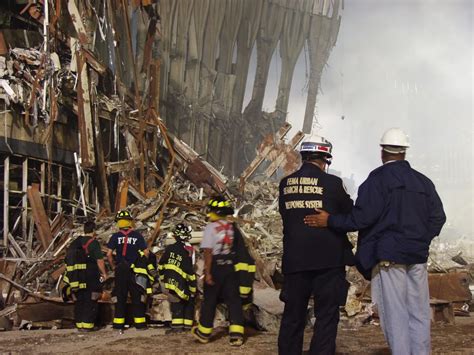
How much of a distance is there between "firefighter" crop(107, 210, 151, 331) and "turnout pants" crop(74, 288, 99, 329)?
278 mm

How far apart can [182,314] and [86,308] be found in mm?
1193

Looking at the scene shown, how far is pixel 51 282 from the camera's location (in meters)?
9.74

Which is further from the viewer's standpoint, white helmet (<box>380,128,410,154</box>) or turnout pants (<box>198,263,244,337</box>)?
turnout pants (<box>198,263,244,337</box>)

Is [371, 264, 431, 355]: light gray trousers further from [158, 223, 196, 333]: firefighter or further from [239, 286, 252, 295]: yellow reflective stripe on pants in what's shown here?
[158, 223, 196, 333]: firefighter

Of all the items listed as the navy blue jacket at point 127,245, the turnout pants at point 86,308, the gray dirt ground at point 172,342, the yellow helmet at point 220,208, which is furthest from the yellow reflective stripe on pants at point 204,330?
the turnout pants at point 86,308

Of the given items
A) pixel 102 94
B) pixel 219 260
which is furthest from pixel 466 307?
pixel 102 94

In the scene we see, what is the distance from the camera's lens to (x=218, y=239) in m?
5.98

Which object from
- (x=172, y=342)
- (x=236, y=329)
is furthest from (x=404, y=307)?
(x=172, y=342)

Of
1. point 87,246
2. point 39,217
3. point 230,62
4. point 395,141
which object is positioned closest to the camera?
point 395,141

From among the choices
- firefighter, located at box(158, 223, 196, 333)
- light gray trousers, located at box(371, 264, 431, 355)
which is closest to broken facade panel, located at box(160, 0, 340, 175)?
firefighter, located at box(158, 223, 196, 333)

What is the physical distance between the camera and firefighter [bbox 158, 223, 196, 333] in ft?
23.1

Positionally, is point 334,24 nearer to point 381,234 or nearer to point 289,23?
point 289,23

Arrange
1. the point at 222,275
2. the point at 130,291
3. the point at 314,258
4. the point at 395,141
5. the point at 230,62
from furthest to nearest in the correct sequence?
the point at 230,62
the point at 130,291
the point at 222,275
the point at 314,258
the point at 395,141

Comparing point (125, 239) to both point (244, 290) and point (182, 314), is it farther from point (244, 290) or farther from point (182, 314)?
point (244, 290)
